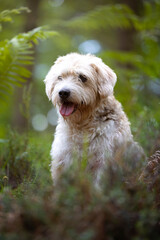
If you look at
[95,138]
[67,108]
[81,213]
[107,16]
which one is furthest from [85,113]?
[107,16]

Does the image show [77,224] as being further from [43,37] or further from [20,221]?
[43,37]

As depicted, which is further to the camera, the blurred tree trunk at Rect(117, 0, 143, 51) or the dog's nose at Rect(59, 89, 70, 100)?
the blurred tree trunk at Rect(117, 0, 143, 51)

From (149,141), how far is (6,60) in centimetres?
238

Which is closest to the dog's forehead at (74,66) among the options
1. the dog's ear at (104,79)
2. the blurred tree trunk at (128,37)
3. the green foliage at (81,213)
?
the dog's ear at (104,79)

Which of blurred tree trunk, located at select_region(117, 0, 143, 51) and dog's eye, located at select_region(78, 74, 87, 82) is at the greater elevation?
blurred tree trunk, located at select_region(117, 0, 143, 51)

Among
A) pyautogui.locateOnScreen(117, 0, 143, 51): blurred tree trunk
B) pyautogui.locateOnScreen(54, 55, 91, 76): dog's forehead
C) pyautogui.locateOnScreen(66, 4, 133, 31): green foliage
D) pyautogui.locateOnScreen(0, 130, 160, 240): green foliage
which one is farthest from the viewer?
pyautogui.locateOnScreen(117, 0, 143, 51): blurred tree trunk

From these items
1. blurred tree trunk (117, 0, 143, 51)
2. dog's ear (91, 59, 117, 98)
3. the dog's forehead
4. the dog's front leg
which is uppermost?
blurred tree trunk (117, 0, 143, 51)

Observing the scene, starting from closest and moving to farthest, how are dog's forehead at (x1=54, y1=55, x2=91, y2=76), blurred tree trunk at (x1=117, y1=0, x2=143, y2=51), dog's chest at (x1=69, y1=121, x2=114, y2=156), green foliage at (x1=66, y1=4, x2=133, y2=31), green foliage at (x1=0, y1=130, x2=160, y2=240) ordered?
green foliage at (x1=0, y1=130, x2=160, y2=240) < dog's chest at (x1=69, y1=121, x2=114, y2=156) < dog's forehead at (x1=54, y1=55, x2=91, y2=76) < green foliage at (x1=66, y1=4, x2=133, y2=31) < blurred tree trunk at (x1=117, y1=0, x2=143, y2=51)

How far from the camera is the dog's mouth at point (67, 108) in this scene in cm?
372

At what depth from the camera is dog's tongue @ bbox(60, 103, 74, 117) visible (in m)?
3.72

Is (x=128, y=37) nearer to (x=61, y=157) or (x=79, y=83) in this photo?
(x=79, y=83)

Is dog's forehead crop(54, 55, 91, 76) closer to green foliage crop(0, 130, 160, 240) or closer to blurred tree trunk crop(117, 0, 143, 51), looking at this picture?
green foliage crop(0, 130, 160, 240)

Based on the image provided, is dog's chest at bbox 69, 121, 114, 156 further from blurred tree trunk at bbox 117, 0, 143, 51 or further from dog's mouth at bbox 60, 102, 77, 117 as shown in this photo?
blurred tree trunk at bbox 117, 0, 143, 51

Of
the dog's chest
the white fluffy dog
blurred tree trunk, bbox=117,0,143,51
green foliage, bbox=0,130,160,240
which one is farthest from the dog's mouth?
blurred tree trunk, bbox=117,0,143,51
